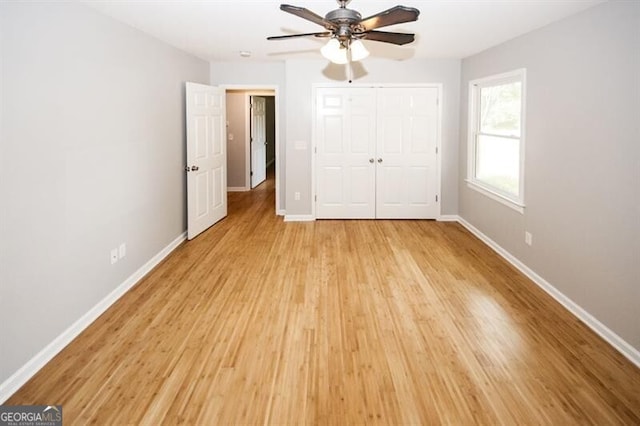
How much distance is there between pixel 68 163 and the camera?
3.21 metres

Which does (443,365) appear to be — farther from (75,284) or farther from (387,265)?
(75,284)

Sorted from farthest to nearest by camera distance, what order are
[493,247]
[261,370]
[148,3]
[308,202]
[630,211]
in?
[308,202], [493,247], [148,3], [630,211], [261,370]

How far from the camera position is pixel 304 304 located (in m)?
3.88

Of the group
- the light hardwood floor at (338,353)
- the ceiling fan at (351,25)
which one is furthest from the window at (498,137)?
the ceiling fan at (351,25)

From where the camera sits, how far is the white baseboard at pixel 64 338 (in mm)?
2584

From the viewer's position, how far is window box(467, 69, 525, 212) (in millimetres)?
4934

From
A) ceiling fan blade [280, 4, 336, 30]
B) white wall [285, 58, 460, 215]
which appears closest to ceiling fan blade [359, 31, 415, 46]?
ceiling fan blade [280, 4, 336, 30]

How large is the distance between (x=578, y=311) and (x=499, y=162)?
7.92ft

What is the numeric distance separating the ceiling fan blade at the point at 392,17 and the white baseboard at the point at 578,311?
2500mm

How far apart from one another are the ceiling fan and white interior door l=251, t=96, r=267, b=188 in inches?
285

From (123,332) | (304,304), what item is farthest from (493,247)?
(123,332)

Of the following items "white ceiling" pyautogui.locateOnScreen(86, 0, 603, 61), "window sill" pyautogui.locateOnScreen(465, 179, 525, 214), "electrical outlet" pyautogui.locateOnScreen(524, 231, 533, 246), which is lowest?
"electrical outlet" pyautogui.locateOnScreen(524, 231, 533, 246)

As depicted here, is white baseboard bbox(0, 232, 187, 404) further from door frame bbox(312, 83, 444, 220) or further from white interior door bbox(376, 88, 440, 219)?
white interior door bbox(376, 88, 440, 219)

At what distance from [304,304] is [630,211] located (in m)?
2.47
